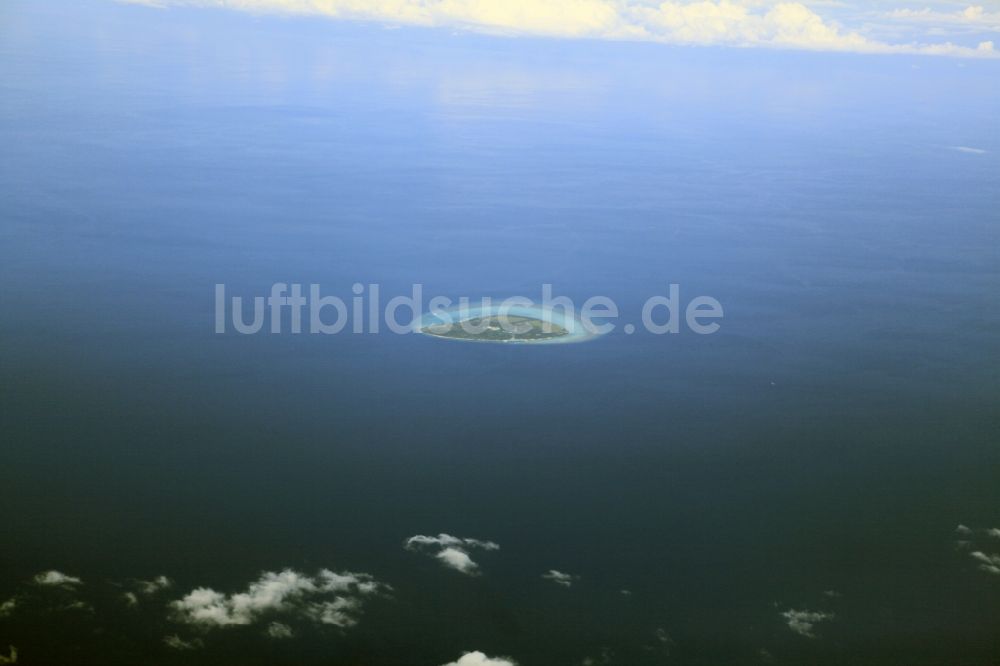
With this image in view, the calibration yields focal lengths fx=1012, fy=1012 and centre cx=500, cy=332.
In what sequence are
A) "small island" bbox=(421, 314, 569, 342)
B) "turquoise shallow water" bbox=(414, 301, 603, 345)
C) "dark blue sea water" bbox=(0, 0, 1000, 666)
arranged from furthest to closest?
"turquoise shallow water" bbox=(414, 301, 603, 345) < "small island" bbox=(421, 314, 569, 342) < "dark blue sea water" bbox=(0, 0, 1000, 666)

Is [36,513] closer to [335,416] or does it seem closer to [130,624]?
[130,624]

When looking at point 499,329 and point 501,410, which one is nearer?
point 501,410

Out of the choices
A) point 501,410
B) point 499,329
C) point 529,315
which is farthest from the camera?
point 529,315

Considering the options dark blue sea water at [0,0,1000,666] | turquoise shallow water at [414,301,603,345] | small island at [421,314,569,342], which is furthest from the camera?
turquoise shallow water at [414,301,603,345]

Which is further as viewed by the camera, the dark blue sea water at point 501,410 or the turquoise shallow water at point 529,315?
the turquoise shallow water at point 529,315

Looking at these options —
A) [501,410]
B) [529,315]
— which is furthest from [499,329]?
[501,410]

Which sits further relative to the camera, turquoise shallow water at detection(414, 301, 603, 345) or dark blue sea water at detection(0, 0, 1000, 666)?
turquoise shallow water at detection(414, 301, 603, 345)

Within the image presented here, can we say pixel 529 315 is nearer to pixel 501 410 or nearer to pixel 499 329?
pixel 499 329
